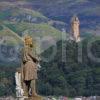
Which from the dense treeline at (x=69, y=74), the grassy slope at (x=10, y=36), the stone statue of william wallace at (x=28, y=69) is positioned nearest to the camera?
the stone statue of william wallace at (x=28, y=69)

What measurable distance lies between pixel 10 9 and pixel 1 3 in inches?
84.5

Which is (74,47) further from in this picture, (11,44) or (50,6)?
(50,6)

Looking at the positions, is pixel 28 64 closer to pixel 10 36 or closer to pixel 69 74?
pixel 69 74

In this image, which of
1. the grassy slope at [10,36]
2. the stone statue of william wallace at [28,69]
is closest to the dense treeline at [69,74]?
the grassy slope at [10,36]

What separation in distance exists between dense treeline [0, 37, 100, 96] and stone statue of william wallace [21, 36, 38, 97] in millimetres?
64551

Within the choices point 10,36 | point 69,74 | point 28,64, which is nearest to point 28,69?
point 28,64

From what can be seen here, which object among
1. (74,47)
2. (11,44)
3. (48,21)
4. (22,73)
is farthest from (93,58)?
(22,73)

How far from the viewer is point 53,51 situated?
105062 millimetres

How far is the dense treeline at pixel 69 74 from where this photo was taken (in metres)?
91.0

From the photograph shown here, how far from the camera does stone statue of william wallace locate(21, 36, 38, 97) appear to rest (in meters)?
22.1

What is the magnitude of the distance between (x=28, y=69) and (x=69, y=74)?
7464 cm

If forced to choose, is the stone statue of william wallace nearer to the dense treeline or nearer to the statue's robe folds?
the statue's robe folds

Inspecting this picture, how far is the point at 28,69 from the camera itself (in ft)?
72.6

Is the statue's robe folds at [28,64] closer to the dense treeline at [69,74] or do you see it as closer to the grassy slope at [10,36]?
the dense treeline at [69,74]
